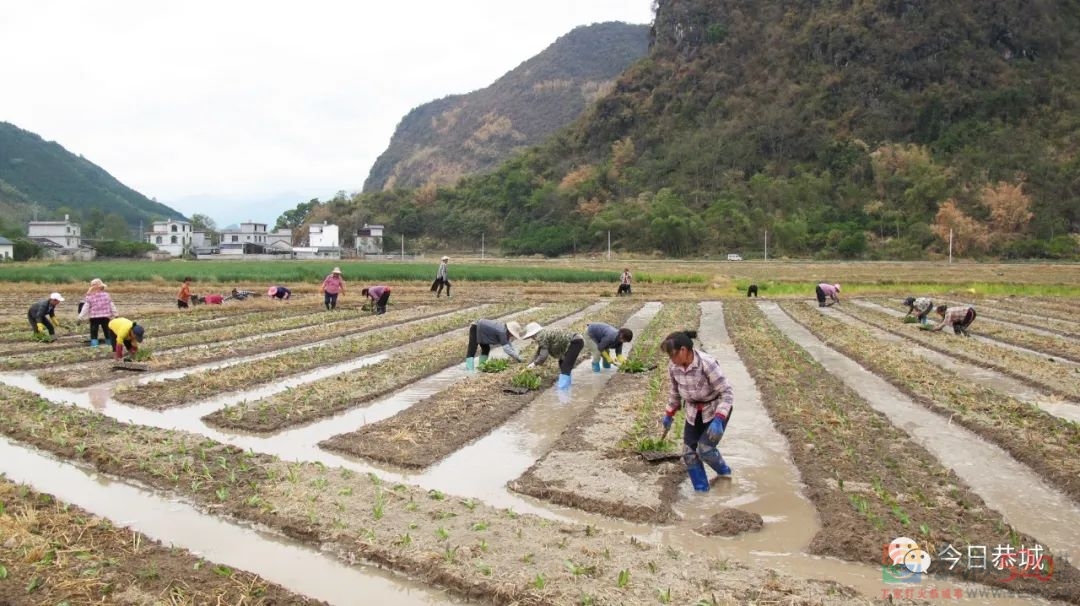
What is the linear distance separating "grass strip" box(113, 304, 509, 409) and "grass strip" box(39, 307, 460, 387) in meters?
0.68

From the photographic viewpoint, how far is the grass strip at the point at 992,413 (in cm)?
731

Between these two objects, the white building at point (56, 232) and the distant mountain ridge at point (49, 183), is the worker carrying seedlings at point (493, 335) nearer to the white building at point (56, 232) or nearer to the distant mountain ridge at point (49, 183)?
the white building at point (56, 232)

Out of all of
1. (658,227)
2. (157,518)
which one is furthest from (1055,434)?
(658,227)

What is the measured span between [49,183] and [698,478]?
154293mm

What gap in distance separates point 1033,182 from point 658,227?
37.0m

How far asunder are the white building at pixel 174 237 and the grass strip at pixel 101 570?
95.0 metres

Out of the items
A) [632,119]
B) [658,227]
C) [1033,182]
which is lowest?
[658,227]

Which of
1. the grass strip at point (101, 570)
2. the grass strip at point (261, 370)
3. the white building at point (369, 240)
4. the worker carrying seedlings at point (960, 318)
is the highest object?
the white building at point (369, 240)

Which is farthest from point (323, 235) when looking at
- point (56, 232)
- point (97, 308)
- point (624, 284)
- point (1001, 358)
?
point (1001, 358)

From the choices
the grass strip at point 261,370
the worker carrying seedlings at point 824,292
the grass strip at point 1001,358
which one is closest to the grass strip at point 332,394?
the grass strip at point 261,370

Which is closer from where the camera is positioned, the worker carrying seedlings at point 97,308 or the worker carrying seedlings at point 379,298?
the worker carrying seedlings at point 97,308

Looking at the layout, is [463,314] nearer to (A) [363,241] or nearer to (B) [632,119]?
(A) [363,241]

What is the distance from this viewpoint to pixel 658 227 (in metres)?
69.1

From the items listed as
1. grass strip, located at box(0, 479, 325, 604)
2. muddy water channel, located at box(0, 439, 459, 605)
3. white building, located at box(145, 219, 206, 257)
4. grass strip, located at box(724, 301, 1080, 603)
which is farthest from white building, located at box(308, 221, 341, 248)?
grass strip, located at box(0, 479, 325, 604)
